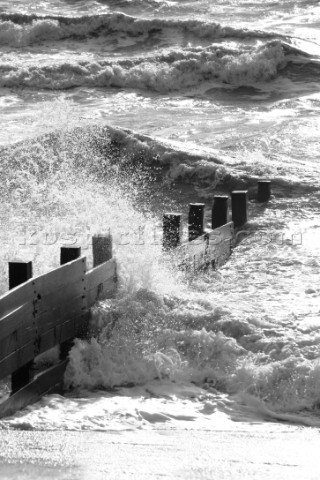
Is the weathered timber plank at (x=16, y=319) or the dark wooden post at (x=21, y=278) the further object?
the dark wooden post at (x=21, y=278)

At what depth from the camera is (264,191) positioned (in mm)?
12711

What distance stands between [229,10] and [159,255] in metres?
23.2

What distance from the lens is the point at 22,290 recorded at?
6383 millimetres

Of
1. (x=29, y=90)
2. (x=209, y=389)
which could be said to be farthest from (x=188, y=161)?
(x=29, y=90)

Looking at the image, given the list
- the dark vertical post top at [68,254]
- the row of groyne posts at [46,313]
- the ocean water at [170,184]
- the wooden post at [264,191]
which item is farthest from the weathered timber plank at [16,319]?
the wooden post at [264,191]

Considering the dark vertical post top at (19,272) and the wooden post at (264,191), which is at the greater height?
the dark vertical post top at (19,272)

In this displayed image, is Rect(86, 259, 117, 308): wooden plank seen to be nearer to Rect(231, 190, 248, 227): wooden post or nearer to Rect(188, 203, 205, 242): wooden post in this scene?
Rect(188, 203, 205, 242): wooden post

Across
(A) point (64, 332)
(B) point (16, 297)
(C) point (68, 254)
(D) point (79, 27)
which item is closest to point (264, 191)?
(C) point (68, 254)

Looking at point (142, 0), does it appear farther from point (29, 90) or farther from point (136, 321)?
point (136, 321)

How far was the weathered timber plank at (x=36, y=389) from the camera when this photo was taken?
6.27m

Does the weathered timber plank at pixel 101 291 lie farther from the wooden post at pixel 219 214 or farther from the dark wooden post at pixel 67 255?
the wooden post at pixel 219 214

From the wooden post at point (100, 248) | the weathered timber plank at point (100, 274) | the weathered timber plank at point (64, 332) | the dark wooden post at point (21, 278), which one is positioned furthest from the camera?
the wooden post at point (100, 248)

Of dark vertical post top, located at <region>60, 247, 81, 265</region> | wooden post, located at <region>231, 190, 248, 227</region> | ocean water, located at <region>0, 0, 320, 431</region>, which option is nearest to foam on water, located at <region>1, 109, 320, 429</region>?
ocean water, located at <region>0, 0, 320, 431</region>

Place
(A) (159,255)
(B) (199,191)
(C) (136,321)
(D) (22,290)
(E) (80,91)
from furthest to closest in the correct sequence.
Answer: (E) (80,91), (B) (199,191), (A) (159,255), (C) (136,321), (D) (22,290)
